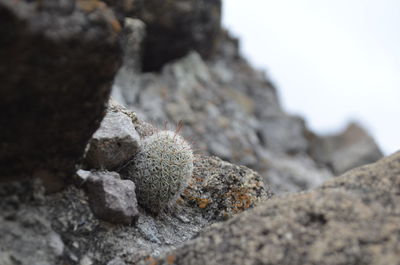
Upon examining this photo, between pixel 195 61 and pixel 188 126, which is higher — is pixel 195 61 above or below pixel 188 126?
above

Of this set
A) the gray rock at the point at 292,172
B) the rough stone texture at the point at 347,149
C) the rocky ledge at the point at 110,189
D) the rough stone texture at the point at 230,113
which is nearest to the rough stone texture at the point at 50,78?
the rocky ledge at the point at 110,189

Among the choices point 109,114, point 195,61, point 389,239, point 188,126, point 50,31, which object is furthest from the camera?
point 195,61

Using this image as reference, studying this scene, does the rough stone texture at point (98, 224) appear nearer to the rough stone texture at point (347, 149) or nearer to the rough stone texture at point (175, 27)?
the rough stone texture at point (175, 27)

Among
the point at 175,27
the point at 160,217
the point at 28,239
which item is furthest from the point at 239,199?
the point at 175,27

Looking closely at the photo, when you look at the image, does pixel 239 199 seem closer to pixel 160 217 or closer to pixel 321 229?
pixel 160 217

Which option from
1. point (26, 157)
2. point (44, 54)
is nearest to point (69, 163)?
point (26, 157)

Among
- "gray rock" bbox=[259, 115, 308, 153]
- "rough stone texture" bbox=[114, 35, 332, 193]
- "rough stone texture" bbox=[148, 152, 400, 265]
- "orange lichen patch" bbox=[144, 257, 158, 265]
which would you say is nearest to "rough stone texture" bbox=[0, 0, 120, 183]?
"orange lichen patch" bbox=[144, 257, 158, 265]

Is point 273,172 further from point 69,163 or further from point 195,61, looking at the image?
point 69,163
